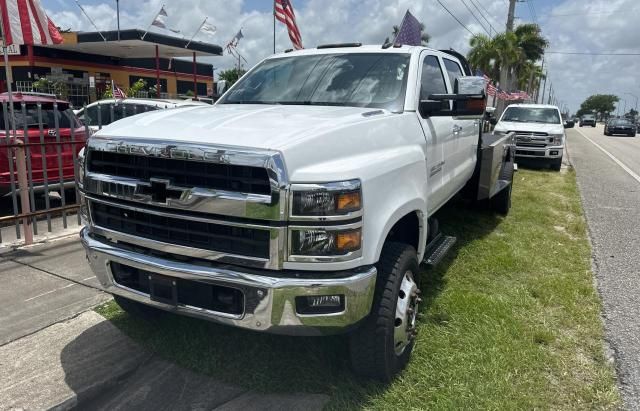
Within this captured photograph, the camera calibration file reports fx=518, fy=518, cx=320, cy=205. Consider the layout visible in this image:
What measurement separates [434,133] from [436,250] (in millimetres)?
949

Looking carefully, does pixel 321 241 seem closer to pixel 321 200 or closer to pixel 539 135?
pixel 321 200

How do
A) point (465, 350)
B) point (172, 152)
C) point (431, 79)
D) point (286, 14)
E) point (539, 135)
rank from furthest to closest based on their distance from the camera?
1. point (539, 135)
2. point (286, 14)
3. point (431, 79)
4. point (465, 350)
5. point (172, 152)

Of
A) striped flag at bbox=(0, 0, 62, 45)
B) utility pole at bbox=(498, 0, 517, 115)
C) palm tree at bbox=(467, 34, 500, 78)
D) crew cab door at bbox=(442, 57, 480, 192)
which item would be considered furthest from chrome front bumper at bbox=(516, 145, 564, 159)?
palm tree at bbox=(467, 34, 500, 78)

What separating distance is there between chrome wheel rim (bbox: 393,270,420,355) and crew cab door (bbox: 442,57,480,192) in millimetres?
1534

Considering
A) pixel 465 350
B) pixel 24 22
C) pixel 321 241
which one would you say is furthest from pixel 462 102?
pixel 24 22

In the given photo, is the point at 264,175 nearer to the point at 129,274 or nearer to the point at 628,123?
the point at 129,274

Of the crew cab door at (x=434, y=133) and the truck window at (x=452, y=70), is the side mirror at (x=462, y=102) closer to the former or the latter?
the crew cab door at (x=434, y=133)

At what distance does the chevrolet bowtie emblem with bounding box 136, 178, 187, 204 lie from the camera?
Result: 2.65 metres

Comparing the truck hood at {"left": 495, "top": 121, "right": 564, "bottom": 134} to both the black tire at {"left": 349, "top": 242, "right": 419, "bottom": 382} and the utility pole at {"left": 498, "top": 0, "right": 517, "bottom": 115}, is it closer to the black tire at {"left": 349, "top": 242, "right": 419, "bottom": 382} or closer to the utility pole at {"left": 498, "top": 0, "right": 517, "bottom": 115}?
the black tire at {"left": 349, "top": 242, "right": 419, "bottom": 382}

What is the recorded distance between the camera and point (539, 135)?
13.7 m

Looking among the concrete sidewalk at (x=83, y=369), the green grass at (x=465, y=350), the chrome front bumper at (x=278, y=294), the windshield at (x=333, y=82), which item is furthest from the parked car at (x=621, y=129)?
the chrome front bumper at (x=278, y=294)

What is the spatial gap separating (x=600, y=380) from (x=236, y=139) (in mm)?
2698

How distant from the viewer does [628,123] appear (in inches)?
1481

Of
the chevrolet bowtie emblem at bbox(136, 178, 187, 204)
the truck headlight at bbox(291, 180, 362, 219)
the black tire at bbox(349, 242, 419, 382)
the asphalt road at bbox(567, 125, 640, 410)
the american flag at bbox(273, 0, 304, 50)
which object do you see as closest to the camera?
the truck headlight at bbox(291, 180, 362, 219)
